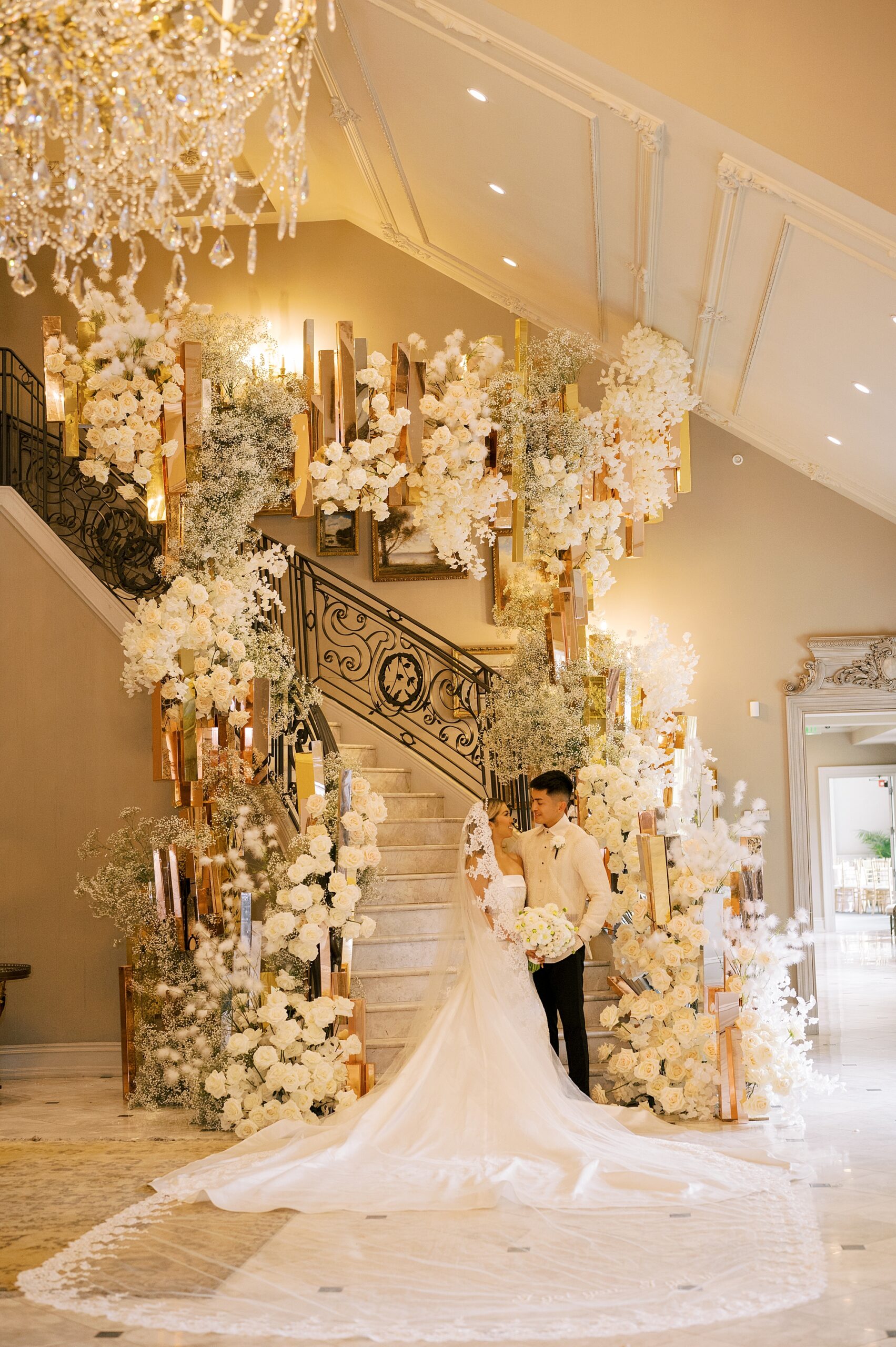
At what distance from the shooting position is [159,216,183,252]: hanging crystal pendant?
3.76 m

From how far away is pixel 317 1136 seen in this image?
5.25 m

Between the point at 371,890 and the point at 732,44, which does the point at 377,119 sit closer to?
the point at 732,44

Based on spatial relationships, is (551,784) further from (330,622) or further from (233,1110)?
(330,622)

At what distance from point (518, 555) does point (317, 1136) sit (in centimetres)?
355

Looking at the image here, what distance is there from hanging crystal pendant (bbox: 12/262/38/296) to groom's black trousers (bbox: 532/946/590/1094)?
4.03 metres

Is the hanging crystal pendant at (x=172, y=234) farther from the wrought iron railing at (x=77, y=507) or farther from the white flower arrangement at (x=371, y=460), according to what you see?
the wrought iron railing at (x=77, y=507)

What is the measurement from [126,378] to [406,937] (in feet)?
12.0

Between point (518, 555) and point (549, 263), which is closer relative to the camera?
point (518, 555)

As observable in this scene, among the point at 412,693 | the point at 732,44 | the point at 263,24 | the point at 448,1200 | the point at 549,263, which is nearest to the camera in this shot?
the point at 448,1200

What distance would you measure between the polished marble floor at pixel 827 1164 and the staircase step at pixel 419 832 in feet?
7.76

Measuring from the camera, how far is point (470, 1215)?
4.45 meters

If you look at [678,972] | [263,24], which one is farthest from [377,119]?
[678,972]

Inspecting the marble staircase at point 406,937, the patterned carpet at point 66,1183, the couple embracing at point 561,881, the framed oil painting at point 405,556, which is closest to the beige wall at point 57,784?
the marble staircase at point 406,937

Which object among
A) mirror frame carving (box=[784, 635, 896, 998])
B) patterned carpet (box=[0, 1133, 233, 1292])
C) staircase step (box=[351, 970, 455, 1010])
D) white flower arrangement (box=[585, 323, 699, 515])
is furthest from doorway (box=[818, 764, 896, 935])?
patterned carpet (box=[0, 1133, 233, 1292])
